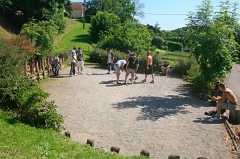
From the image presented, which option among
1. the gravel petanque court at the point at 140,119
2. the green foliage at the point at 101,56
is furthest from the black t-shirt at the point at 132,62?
the green foliage at the point at 101,56

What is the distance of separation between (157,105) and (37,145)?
5909mm

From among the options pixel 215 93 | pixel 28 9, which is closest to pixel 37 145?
pixel 215 93

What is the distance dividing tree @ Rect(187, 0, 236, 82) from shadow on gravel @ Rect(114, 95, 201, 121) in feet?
5.72

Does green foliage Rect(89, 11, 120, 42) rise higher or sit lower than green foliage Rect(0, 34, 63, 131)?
higher

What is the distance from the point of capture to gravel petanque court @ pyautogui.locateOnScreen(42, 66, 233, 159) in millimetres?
6887

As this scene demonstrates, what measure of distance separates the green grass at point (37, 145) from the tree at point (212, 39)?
665 cm

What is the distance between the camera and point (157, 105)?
10.6 metres

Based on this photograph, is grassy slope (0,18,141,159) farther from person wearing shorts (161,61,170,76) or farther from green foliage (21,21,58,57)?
person wearing shorts (161,61,170,76)

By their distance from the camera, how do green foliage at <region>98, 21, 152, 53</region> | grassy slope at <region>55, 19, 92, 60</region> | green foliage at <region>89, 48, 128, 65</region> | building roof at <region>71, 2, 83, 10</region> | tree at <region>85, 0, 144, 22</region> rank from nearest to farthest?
green foliage at <region>89, 48, 128, 65</region>
green foliage at <region>98, 21, 152, 53</region>
grassy slope at <region>55, 19, 92, 60</region>
tree at <region>85, 0, 144, 22</region>
building roof at <region>71, 2, 83, 10</region>

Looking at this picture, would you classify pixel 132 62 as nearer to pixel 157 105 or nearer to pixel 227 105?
pixel 157 105

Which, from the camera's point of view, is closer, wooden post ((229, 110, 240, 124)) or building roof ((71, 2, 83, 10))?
wooden post ((229, 110, 240, 124))

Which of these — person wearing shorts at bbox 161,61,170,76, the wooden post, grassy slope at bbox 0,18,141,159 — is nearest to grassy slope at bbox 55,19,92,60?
person wearing shorts at bbox 161,61,170,76

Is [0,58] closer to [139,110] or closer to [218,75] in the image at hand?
[139,110]

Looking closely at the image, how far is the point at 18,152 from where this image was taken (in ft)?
17.3
